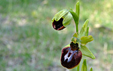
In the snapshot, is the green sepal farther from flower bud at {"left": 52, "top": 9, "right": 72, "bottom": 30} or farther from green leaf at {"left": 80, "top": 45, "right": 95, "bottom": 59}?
green leaf at {"left": 80, "top": 45, "right": 95, "bottom": 59}

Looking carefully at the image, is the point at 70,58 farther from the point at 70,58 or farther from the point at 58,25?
the point at 58,25

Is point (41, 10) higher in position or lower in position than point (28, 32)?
higher

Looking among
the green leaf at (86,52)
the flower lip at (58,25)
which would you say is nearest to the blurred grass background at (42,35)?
the green leaf at (86,52)

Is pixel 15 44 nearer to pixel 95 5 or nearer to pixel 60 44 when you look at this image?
pixel 60 44

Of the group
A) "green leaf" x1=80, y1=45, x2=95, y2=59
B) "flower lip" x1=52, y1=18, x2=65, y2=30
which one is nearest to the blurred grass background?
"green leaf" x1=80, y1=45, x2=95, y2=59

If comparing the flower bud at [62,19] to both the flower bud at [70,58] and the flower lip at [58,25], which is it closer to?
the flower lip at [58,25]

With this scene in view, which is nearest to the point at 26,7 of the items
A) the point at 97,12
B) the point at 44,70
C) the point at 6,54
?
the point at 97,12

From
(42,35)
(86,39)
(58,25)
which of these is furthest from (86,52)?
(42,35)
